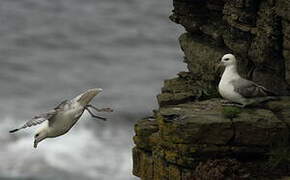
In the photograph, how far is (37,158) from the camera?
111 ft

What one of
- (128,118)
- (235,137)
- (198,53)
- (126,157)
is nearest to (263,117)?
(235,137)

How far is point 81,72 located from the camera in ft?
148

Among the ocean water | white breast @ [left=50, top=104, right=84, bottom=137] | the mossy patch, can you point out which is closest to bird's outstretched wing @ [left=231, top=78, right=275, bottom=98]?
the mossy patch

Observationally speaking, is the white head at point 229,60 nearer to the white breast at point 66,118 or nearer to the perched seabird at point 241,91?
the perched seabird at point 241,91

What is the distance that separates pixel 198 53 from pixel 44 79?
22.7 m

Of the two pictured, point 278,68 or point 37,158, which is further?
point 37,158

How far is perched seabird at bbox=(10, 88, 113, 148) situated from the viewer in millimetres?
15727

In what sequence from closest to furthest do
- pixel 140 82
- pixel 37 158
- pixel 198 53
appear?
pixel 198 53
pixel 37 158
pixel 140 82

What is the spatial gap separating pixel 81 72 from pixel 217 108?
2761 cm

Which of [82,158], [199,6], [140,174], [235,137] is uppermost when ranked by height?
[199,6]

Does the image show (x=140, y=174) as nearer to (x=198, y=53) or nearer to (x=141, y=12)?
(x=198, y=53)

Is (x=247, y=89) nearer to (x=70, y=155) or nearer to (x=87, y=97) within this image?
(x=87, y=97)

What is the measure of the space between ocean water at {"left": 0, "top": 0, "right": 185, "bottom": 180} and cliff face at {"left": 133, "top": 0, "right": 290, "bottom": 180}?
11.4 metres

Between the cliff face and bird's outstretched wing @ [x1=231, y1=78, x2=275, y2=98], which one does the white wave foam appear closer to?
the cliff face
